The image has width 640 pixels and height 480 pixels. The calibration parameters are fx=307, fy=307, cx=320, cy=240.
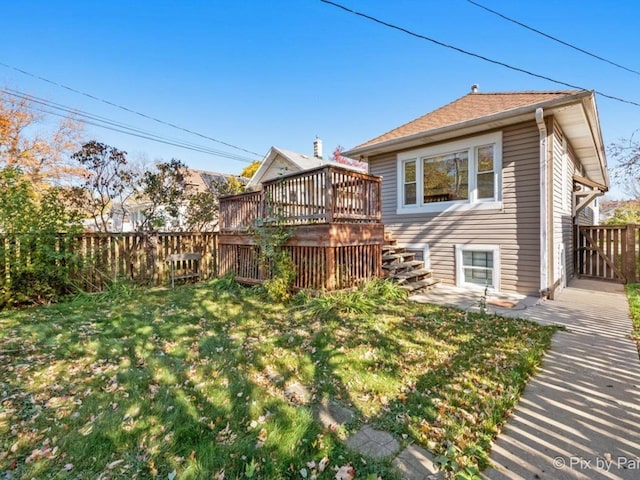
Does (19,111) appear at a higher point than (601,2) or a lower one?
higher

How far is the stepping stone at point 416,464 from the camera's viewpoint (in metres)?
1.65

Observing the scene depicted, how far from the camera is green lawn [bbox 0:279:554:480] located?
180 centimetres

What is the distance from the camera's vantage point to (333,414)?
7.33ft

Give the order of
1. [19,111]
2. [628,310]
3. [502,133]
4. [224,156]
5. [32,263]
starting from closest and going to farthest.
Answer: [628,310] → [32,263] → [502,133] → [19,111] → [224,156]

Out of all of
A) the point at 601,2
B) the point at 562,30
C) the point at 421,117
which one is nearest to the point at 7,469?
the point at 421,117

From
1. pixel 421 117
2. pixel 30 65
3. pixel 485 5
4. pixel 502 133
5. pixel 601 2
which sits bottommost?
pixel 502 133

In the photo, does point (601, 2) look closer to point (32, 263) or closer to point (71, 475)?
point (71, 475)

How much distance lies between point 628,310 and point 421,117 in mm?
6073

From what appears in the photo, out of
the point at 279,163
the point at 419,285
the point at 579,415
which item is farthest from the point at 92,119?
the point at 579,415

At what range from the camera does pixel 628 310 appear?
492cm

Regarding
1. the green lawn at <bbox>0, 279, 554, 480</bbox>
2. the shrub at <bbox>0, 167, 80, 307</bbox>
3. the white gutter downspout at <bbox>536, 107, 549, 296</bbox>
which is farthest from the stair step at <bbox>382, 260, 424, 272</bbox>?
the shrub at <bbox>0, 167, 80, 307</bbox>

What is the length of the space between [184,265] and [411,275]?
5.71 m

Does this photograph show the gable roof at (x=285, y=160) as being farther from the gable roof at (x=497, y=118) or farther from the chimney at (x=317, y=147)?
the gable roof at (x=497, y=118)

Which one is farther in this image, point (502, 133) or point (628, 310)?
point (502, 133)
